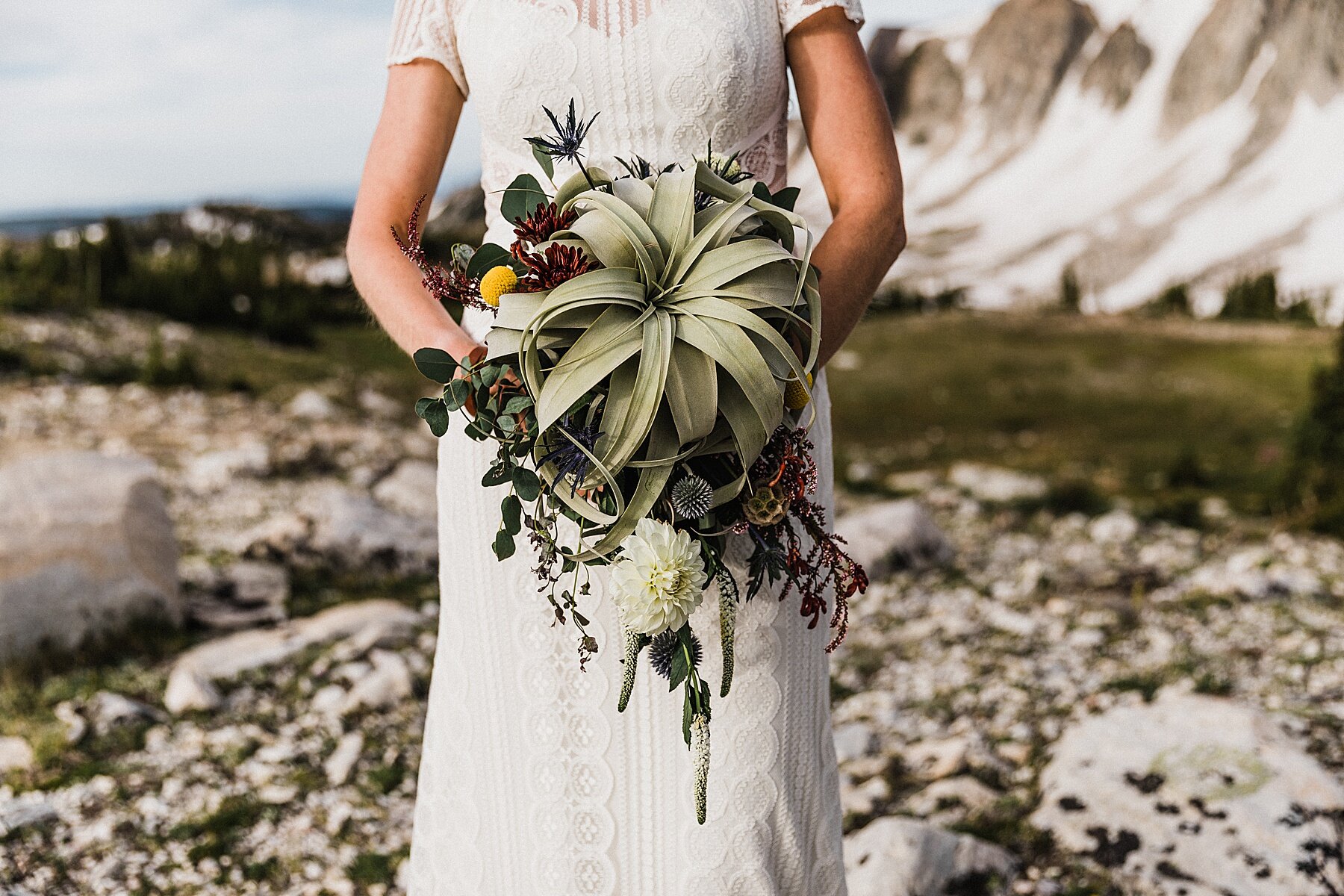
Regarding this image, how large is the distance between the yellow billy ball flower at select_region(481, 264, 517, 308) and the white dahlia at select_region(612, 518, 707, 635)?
404mm

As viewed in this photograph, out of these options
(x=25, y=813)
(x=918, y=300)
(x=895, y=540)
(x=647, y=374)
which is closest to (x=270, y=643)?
(x=25, y=813)

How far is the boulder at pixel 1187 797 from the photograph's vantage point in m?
3.50

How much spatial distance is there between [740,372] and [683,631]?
444mm

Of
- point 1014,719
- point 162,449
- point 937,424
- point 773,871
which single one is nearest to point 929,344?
point 937,424

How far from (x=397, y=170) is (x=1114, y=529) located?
6.98 meters

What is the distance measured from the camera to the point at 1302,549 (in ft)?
23.1

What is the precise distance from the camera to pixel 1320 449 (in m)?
8.23

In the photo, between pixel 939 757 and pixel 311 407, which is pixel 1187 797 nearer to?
pixel 939 757

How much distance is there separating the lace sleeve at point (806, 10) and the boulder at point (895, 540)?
5.11 m

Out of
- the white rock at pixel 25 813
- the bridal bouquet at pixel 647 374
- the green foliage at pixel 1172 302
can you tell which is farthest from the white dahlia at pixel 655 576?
the green foliage at pixel 1172 302

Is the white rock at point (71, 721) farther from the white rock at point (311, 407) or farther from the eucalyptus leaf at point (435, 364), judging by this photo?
the white rock at point (311, 407)

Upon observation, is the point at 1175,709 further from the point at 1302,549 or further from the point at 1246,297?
the point at 1246,297

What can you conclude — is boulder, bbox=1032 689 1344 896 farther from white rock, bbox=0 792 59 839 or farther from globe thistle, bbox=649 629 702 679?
white rock, bbox=0 792 59 839

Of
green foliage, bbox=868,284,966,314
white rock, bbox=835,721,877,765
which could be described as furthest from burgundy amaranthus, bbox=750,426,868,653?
green foliage, bbox=868,284,966,314
